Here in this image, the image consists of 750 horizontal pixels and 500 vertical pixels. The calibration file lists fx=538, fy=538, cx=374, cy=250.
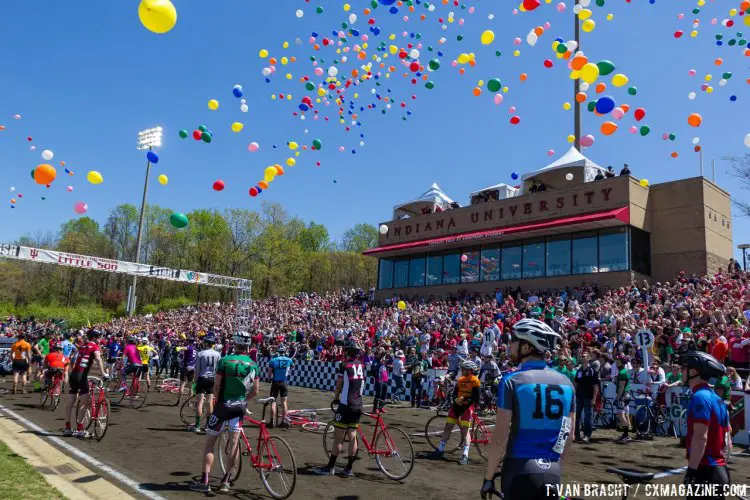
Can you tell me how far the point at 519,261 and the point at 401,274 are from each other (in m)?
9.22

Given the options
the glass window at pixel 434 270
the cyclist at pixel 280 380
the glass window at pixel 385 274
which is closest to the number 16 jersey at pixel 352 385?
the cyclist at pixel 280 380

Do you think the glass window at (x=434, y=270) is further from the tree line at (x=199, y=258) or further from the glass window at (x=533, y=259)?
the tree line at (x=199, y=258)

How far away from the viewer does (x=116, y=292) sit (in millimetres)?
73000

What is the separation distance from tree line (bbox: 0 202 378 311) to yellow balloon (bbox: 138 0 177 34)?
56.5 m

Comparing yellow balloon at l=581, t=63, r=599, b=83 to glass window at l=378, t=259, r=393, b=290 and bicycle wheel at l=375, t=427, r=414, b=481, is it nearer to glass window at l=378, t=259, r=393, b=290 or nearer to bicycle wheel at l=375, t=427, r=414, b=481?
bicycle wheel at l=375, t=427, r=414, b=481

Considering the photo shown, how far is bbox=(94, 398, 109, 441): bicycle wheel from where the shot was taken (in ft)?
32.6

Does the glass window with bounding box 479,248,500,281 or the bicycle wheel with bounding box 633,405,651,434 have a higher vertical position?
the glass window with bounding box 479,248,500,281

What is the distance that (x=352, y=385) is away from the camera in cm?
827

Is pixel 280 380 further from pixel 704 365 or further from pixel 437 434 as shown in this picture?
pixel 704 365

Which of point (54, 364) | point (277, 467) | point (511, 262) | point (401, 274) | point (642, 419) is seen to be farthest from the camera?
point (401, 274)

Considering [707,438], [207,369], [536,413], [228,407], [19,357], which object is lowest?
[19,357]

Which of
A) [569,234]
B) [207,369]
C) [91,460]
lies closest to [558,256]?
[569,234]

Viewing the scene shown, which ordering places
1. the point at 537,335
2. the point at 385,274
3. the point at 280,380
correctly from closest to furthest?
the point at 537,335 → the point at 280,380 → the point at 385,274

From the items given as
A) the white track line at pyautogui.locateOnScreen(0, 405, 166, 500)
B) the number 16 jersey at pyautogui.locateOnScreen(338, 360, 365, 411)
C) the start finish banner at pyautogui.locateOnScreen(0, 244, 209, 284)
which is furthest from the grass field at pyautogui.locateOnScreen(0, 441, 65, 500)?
the start finish banner at pyautogui.locateOnScreen(0, 244, 209, 284)
